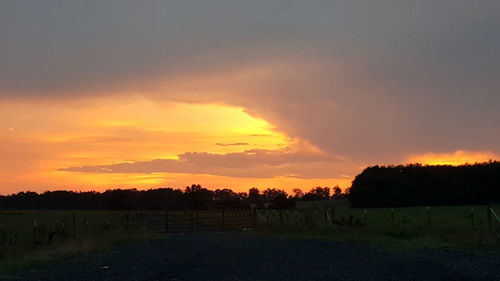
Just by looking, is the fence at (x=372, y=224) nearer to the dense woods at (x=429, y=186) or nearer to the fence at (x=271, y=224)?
the fence at (x=271, y=224)

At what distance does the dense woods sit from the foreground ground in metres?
69.6

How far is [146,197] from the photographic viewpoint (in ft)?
376

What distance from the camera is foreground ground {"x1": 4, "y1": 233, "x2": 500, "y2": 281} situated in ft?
48.1

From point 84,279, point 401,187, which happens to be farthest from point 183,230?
point 401,187

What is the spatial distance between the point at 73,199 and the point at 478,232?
11591 centimetres

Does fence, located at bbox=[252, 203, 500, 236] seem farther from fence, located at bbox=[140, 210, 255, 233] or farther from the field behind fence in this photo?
fence, located at bbox=[140, 210, 255, 233]

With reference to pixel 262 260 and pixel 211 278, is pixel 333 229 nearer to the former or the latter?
pixel 262 260

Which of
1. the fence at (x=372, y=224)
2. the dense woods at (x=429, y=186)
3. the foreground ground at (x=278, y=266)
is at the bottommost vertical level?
the foreground ground at (x=278, y=266)

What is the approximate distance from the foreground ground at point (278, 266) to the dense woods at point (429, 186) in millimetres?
69556

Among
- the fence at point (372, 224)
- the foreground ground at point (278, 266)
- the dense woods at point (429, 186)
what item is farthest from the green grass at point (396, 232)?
the dense woods at point (429, 186)

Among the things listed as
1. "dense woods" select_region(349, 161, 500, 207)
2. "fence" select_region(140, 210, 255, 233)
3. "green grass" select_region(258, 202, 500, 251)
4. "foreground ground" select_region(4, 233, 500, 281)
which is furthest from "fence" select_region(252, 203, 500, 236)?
"dense woods" select_region(349, 161, 500, 207)

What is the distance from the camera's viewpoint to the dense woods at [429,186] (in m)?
89.1

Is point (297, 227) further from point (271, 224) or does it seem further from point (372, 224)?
point (271, 224)

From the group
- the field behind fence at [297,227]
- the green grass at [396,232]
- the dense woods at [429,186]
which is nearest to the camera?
the green grass at [396,232]
